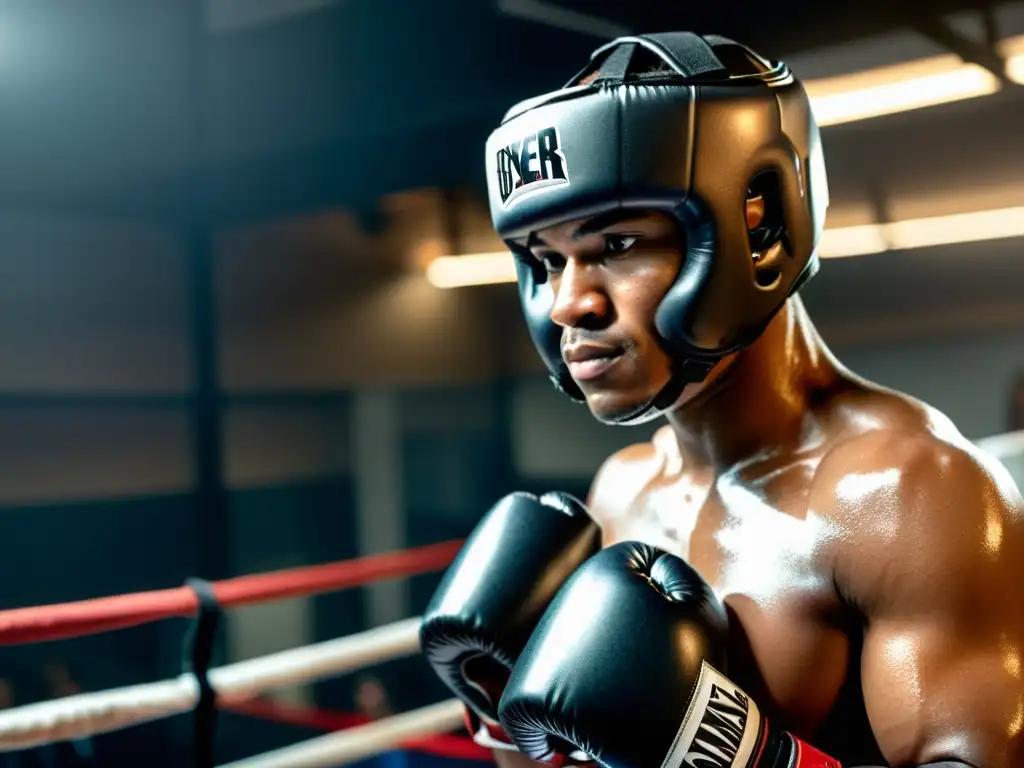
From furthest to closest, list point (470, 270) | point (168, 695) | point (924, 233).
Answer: point (470, 270) < point (924, 233) < point (168, 695)

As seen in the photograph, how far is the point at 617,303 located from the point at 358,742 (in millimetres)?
1106

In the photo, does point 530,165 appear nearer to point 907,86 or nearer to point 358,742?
point 358,742

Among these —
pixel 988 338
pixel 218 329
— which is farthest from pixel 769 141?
pixel 218 329

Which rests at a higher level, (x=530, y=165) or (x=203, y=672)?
(x=530, y=165)

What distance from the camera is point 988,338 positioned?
274cm

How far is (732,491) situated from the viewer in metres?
0.99

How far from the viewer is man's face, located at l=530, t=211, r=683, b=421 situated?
0.87 meters

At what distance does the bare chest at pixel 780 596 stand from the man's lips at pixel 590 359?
0.77ft

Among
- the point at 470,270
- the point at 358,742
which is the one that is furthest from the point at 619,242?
the point at 470,270

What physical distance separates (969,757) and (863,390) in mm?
392

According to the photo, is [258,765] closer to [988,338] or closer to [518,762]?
[518,762]

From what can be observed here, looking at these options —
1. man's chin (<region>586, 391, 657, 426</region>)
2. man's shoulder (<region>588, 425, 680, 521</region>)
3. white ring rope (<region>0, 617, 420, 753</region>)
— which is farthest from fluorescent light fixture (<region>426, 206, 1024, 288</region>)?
man's chin (<region>586, 391, 657, 426</region>)

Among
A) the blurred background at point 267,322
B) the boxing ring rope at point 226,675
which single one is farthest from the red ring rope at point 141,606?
the blurred background at point 267,322

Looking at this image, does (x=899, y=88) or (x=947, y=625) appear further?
(x=899, y=88)
